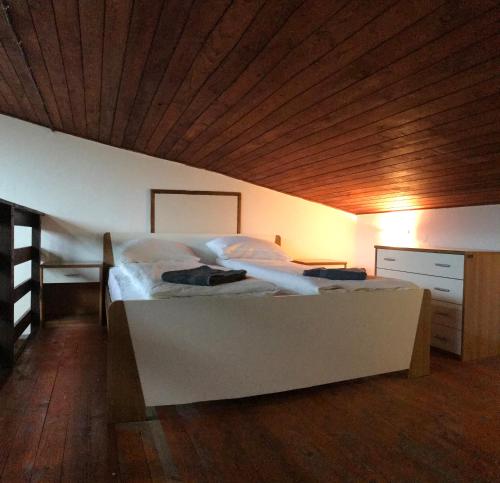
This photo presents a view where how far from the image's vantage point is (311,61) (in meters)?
1.88

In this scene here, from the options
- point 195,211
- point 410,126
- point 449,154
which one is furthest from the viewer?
point 195,211

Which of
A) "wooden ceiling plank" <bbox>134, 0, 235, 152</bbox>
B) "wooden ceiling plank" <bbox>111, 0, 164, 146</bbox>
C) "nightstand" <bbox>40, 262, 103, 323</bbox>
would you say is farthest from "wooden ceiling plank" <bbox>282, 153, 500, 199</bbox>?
"nightstand" <bbox>40, 262, 103, 323</bbox>

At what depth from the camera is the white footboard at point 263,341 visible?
1866 mm

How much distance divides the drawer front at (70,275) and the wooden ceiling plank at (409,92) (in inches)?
95.2

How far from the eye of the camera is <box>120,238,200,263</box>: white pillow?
3562 millimetres

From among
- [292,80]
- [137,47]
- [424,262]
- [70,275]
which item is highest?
[137,47]

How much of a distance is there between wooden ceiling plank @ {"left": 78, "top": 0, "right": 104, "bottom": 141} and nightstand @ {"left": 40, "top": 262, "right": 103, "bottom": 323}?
59.2 inches

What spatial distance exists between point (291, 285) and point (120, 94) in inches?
65.4

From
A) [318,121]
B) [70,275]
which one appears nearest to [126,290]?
[318,121]

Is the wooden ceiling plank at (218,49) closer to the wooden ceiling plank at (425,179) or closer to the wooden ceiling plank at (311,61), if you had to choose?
the wooden ceiling plank at (311,61)

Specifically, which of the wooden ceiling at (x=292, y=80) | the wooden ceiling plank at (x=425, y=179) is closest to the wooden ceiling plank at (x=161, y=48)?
the wooden ceiling at (x=292, y=80)

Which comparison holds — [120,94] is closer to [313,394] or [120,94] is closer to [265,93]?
[265,93]

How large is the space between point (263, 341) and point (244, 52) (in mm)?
1384

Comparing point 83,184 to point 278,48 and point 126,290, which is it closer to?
point 126,290
